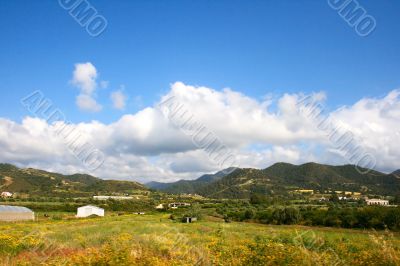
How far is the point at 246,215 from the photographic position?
7700 centimetres

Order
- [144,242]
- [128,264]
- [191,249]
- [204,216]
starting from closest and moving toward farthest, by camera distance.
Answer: [128,264]
[191,249]
[144,242]
[204,216]

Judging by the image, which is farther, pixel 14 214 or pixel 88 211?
pixel 88 211

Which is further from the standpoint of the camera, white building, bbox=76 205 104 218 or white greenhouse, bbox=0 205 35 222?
white building, bbox=76 205 104 218

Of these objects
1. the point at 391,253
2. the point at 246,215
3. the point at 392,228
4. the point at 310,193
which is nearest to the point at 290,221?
the point at 246,215

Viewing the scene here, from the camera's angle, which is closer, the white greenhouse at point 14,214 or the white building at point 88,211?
the white greenhouse at point 14,214

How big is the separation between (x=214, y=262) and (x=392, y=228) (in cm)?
4518

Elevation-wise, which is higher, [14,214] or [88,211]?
[88,211]

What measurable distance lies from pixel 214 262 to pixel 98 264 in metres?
3.60

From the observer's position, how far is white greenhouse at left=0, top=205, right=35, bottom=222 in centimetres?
7412

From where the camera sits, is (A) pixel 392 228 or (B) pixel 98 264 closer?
(B) pixel 98 264

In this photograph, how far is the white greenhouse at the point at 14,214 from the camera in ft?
243

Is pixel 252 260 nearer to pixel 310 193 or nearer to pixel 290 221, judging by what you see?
pixel 290 221

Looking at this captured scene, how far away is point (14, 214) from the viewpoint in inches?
3000

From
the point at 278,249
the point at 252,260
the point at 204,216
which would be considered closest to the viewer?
the point at 252,260
